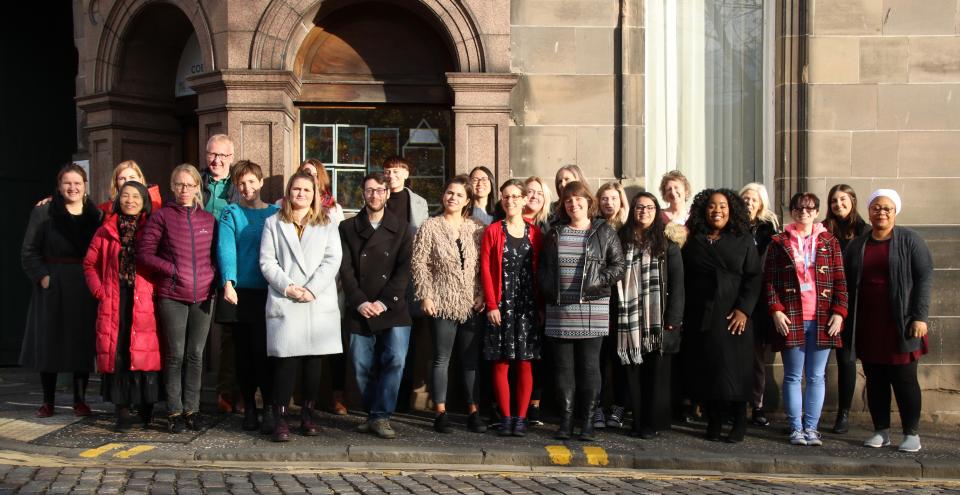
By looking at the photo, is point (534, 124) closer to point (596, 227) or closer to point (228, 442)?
point (596, 227)

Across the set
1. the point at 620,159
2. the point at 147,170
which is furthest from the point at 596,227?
the point at 147,170

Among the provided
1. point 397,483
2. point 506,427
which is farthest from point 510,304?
point 397,483

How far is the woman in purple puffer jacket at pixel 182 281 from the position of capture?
8109mm

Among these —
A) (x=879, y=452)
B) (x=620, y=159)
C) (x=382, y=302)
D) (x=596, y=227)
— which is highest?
(x=620, y=159)

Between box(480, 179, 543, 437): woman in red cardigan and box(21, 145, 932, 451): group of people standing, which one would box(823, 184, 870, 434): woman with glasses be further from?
box(480, 179, 543, 437): woman in red cardigan

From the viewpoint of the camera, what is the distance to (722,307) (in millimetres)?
8414

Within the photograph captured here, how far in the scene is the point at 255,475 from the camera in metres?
6.96

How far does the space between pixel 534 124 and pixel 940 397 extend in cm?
434

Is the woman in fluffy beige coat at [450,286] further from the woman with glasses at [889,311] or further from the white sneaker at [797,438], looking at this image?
the woman with glasses at [889,311]

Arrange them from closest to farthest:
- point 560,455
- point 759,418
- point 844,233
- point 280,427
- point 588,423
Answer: point 560,455
point 280,427
point 588,423
point 844,233
point 759,418

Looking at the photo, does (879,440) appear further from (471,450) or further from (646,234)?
(471,450)

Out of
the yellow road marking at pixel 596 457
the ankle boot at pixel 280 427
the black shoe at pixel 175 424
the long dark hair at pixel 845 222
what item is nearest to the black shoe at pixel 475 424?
the yellow road marking at pixel 596 457

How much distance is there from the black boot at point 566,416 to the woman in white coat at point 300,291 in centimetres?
167

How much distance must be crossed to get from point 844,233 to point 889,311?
2.82 feet
